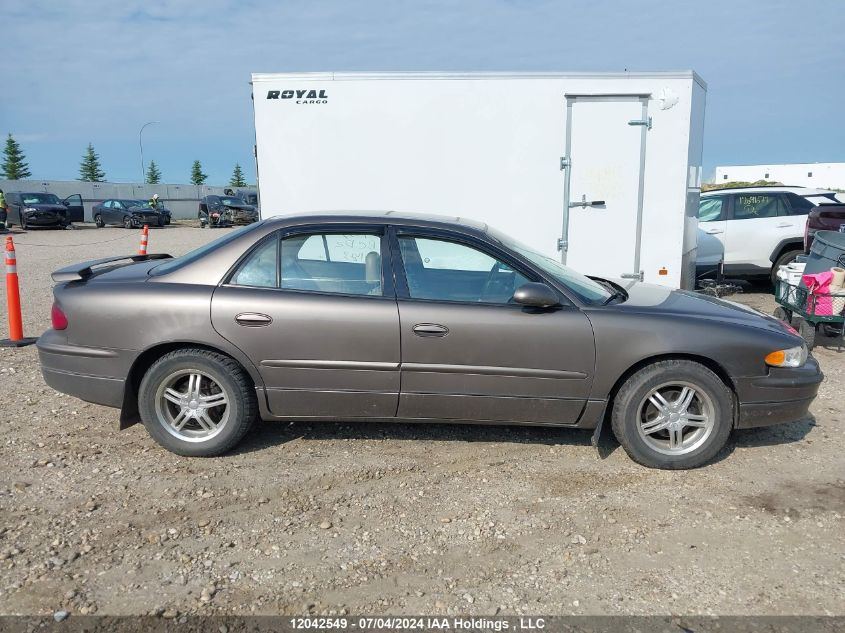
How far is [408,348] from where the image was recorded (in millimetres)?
4109

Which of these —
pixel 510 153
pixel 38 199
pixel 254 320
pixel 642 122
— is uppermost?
pixel 642 122

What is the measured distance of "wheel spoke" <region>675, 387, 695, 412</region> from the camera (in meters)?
4.11

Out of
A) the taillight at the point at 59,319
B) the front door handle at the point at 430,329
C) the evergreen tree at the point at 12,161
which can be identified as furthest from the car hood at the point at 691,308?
the evergreen tree at the point at 12,161

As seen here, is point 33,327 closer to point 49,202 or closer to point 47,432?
point 47,432

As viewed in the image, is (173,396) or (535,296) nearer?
(535,296)

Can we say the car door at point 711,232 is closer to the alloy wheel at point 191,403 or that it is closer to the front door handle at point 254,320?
the front door handle at point 254,320

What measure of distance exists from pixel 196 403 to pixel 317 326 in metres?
0.91

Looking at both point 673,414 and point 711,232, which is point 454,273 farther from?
point 711,232

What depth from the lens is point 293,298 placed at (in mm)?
4184

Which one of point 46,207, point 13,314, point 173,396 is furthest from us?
point 46,207

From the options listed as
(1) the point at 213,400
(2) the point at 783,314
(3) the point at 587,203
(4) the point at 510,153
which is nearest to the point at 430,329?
(1) the point at 213,400

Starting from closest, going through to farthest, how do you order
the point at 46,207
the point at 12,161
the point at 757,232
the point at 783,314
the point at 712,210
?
the point at 783,314
the point at 757,232
the point at 712,210
the point at 46,207
the point at 12,161

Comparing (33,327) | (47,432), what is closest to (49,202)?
(33,327)

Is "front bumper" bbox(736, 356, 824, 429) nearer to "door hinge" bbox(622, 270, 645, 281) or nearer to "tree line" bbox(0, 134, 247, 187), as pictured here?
"door hinge" bbox(622, 270, 645, 281)
